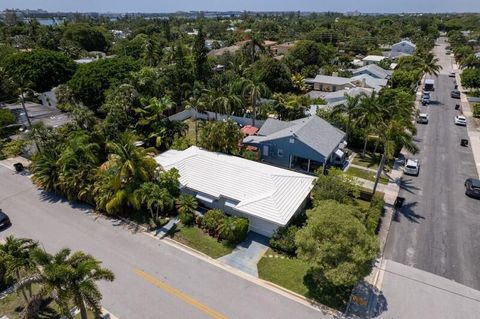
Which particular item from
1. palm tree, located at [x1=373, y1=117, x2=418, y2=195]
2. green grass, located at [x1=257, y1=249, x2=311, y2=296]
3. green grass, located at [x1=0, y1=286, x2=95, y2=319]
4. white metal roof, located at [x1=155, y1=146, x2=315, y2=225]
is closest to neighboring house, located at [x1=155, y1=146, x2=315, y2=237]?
white metal roof, located at [x1=155, y1=146, x2=315, y2=225]

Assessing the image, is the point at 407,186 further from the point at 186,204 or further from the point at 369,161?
the point at 186,204

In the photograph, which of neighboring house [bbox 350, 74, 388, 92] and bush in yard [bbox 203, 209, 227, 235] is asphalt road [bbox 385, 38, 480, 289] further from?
neighboring house [bbox 350, 74, 388, 92]

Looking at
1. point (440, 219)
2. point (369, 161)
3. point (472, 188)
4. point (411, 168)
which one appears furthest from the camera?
point (369, 161)

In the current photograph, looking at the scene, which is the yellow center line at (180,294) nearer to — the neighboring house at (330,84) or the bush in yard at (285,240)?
the bush in yard at (285,240)

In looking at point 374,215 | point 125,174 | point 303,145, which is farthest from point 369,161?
point 125,174

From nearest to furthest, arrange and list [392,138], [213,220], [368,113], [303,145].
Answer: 1. [213,220]
2. [392,138]
3. [303,145]
4. [368,113]

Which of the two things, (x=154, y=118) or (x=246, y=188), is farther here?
(x=154, y=118)

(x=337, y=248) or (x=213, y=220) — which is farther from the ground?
(x=337, y=248)
